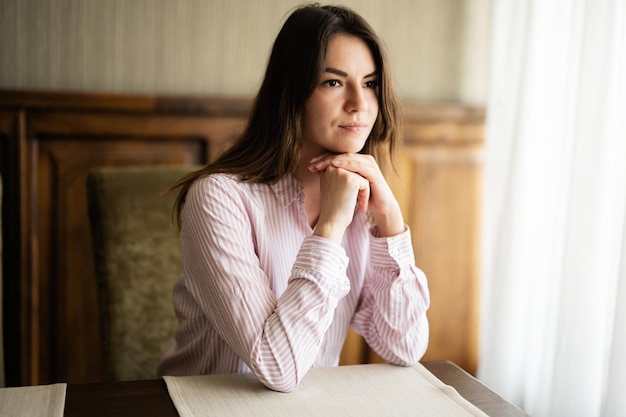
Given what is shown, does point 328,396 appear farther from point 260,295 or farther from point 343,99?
point 343,99

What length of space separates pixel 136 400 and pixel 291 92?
0.63m

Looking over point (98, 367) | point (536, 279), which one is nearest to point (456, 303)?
point (536, 279)

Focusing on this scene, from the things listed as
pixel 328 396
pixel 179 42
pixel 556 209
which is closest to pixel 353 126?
pixel 328 396

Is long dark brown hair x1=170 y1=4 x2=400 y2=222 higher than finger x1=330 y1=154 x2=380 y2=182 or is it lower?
higher

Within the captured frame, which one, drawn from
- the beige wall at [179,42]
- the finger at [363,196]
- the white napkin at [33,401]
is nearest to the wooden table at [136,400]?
the white napkin at [33,401]

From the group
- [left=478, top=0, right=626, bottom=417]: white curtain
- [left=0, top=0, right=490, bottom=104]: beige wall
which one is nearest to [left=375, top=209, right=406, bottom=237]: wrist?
[left=478, top=0, right=626, bottom=417]: white curtain

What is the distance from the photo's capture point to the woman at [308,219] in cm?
124

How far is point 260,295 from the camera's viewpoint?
122 cm

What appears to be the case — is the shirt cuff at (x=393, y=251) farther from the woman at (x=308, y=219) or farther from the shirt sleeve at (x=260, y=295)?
the shirt sleeve at (x=260, y=295)

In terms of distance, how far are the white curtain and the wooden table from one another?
62 centimetres

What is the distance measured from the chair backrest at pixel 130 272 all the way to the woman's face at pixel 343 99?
Answer: 0.54 meters

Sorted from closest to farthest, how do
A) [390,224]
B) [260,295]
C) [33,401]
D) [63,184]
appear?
1. [33,401]
2. [260,295]
3. [390,224]
4. [63,184]

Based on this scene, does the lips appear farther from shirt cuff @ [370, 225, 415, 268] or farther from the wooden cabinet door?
the wooden cabinet door

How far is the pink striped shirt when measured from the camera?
1.20m
